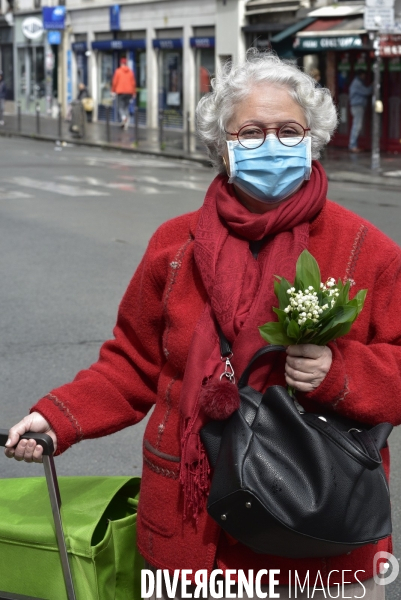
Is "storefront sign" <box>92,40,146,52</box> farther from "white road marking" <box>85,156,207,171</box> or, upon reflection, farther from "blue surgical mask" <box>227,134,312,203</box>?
"blue surgical mask" <box>227,134,312,203</box>

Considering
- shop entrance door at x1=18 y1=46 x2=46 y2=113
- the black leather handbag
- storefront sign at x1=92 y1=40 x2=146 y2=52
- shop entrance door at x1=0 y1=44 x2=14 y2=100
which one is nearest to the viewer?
the black leather handbag

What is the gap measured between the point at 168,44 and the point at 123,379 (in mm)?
32263

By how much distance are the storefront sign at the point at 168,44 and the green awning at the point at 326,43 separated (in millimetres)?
8634

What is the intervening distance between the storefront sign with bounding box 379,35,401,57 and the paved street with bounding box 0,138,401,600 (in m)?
3.94

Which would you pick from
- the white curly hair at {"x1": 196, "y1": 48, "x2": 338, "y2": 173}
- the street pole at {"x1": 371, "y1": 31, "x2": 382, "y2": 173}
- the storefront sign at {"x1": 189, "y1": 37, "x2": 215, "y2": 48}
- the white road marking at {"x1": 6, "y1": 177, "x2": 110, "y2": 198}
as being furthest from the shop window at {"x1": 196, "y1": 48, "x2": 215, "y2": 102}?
the white curly hair at {"x1": 196, "y1": 48, "x2": 338, "y2": 173}

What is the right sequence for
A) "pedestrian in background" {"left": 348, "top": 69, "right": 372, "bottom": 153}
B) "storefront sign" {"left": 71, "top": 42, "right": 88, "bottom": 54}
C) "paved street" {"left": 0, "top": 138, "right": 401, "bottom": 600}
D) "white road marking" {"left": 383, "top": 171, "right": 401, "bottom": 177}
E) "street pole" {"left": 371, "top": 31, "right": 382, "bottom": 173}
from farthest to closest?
1. "storefront sign" {"left": 71, "top": 42, "right": 88, "bottom": 54}
2. "pedestrian in background" {"left": 348, "top": 69, "right": 372, "bottom": 153}
3. "white road marking" {"left": 383, "top": 171, "right": 401, "bottom": 177}
4. "street pole" {"left": 371, "top": 31, "right": 382, "bottom": 173}
5. "paved street" {"left": 0, "top": 138, "right": 401, "bottom": 600}

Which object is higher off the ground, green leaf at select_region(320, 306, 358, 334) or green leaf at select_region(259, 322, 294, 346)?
green leaf at select_region(320, 306, 358, 334)

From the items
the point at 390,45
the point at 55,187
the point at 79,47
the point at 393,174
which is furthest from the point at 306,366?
the point at 79,47

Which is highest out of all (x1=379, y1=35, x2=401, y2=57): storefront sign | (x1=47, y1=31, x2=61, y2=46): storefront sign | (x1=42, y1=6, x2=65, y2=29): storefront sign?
(x1=42, y1=6, x2=65, y2=29): storefront sign

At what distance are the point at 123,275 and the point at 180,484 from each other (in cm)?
706

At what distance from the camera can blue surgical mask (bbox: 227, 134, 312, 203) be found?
2447 millimetres

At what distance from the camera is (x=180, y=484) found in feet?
7.88

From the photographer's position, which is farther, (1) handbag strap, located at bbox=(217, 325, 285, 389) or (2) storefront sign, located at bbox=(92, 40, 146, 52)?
(2) storefront sign, located at bbox=(92, 40, 146, 52)

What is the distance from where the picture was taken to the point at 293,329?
2135 millimetres
